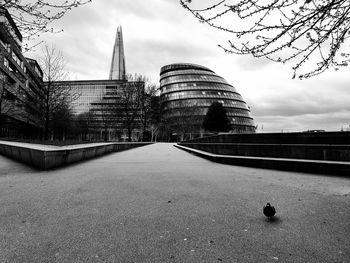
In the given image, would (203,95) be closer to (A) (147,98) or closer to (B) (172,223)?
(A) (147,98)

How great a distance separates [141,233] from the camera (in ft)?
7.33

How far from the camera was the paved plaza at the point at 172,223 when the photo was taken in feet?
6.11

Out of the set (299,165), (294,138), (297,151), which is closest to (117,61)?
(294,138)

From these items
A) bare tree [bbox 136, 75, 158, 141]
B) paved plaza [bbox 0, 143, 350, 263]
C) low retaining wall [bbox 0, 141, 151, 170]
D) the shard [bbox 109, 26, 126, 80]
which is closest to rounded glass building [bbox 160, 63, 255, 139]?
bare tree [bbox 136, 75, 158, 141]

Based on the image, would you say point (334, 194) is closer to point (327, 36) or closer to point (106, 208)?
point (327, 36)

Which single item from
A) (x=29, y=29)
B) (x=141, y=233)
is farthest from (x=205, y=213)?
(x=29, y=29)

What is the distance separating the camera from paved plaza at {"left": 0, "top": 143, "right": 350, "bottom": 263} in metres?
1.86

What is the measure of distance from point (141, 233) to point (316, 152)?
6.90 m

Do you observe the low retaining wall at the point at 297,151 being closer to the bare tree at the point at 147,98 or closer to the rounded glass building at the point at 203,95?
the bare tree at the point at 147,98

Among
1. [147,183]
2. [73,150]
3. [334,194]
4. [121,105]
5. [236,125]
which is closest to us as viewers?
[334,194]

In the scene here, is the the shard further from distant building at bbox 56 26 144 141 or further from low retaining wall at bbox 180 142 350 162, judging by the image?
low retaining wall at bbox 180 142 350 162

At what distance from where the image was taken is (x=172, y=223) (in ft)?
8.20

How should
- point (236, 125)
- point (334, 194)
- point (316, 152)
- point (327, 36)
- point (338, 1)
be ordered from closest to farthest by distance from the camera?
point (338, 1), point (327, 36), point (334, 194), point (316, 152), point (236, 125)

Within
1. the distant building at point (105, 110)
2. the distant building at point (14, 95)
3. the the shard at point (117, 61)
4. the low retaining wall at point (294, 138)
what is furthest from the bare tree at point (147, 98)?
the the shard at point (117, 61)
